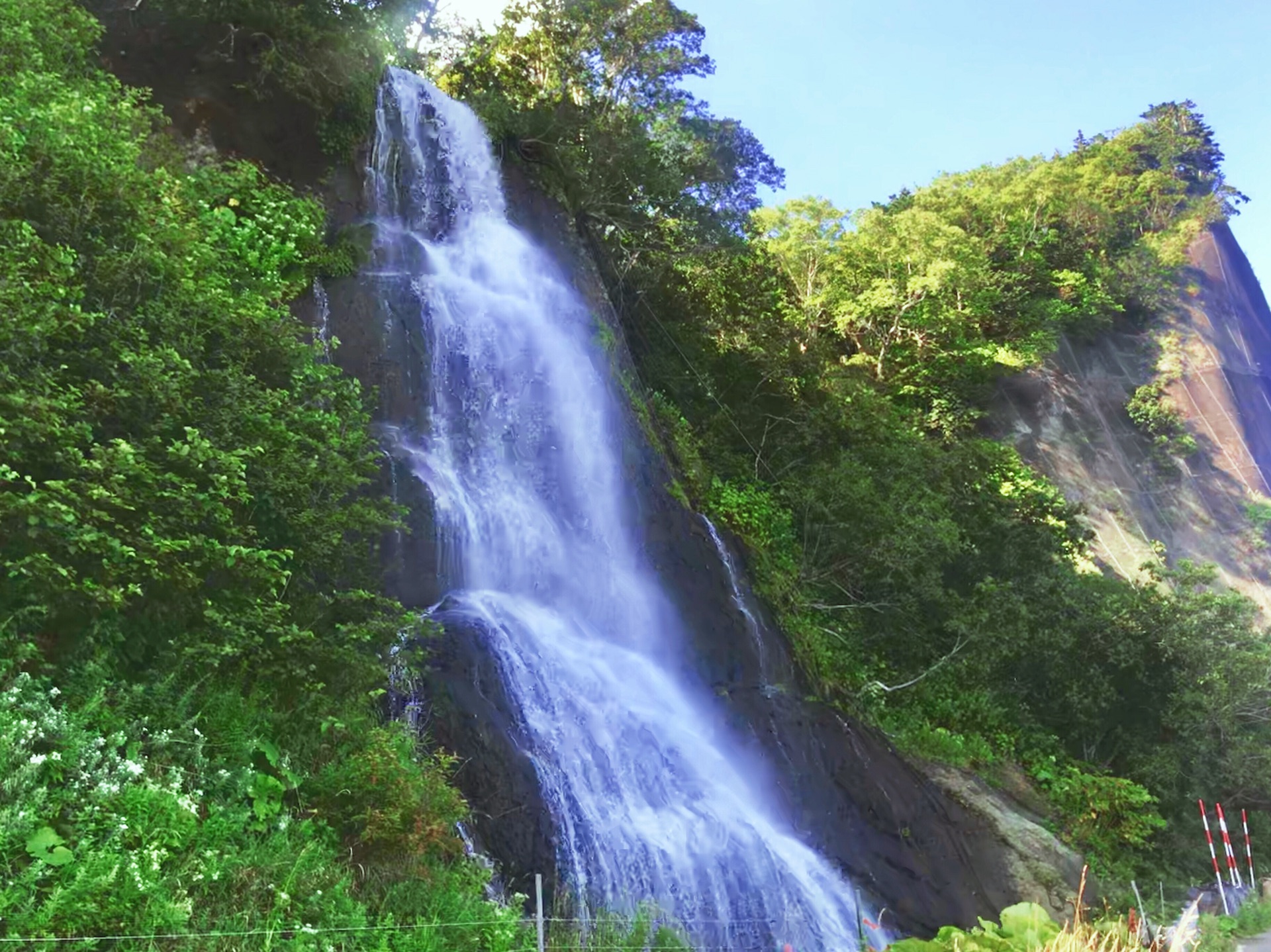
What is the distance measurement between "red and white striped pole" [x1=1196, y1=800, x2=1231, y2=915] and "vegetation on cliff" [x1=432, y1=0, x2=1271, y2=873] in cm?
42

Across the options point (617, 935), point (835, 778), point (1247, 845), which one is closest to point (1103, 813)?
point (1247, 845)

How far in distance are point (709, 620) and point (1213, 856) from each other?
24.2ft

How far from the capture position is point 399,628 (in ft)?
19.7

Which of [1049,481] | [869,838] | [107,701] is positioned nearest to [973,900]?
[869,838]

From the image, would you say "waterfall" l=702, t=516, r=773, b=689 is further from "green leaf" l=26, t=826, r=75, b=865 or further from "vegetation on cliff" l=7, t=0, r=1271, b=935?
"green leaf" l=26, t=826, r=75, b=865

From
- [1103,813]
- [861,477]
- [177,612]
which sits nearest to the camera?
[177,612]

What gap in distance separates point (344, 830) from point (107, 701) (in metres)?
1.40

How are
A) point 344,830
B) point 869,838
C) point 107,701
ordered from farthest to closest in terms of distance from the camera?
point 869,838 → point 344,830 → point 107,701

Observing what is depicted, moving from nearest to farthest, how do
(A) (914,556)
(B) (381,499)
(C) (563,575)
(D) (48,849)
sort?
1. (D) (48,849)
2. (B) (381,499)
3. (C) (563,575)
4. (A) (914,556)

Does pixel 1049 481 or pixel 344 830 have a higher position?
pixel 1049 481

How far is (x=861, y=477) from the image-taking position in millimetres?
13516

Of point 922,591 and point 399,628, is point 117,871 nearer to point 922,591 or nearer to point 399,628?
point 399,628

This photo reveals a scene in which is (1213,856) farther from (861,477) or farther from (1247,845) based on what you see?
(861,477)

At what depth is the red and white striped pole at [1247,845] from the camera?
12.1 meters
